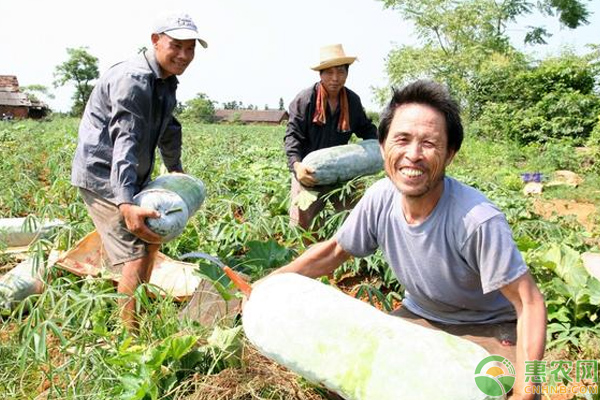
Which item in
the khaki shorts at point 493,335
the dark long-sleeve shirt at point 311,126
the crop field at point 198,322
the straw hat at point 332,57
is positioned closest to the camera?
the khaki shorts at point 493,335

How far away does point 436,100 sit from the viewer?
180cm

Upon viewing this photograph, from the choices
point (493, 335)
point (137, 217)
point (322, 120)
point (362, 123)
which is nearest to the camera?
point (493, 335)

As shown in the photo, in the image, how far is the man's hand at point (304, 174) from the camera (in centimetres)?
388

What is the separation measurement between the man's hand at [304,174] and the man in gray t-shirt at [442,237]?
1747 millimetres

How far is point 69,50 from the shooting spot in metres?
54.8

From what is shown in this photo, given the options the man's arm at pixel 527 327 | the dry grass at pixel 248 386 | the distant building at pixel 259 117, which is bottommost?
the distant building at pixel 259 117

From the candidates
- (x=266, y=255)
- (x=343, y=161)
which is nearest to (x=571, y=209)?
(x=343, y=161)

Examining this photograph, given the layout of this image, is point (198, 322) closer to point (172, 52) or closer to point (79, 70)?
point (172, 52)

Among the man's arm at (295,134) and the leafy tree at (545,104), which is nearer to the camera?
the man's arm at (295,134)

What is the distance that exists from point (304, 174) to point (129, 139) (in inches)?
59.8

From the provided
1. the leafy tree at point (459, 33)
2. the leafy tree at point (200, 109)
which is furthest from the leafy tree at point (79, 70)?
the leafy tree at point (459, 33)


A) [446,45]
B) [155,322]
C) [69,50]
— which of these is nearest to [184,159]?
[155,322]

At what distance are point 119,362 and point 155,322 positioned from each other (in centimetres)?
38
